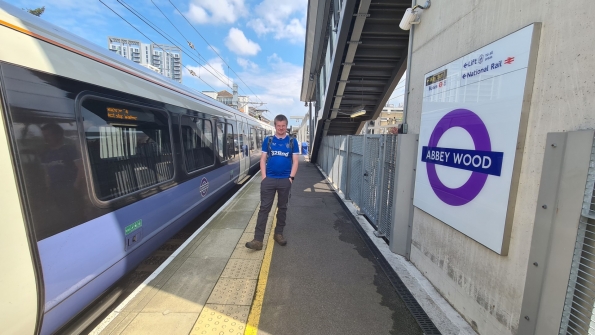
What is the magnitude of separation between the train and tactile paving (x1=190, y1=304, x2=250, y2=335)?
1.06m

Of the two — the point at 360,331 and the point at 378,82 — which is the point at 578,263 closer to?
the point at 360,331

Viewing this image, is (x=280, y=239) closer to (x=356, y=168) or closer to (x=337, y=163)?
(x=356, y=168)

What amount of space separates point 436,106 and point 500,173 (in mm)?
1124

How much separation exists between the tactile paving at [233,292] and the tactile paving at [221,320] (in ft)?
0.24

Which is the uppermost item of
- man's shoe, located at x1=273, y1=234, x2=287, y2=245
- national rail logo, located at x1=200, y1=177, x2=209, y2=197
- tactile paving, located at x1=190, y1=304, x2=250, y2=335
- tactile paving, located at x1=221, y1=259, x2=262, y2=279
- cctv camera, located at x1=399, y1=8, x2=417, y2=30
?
cctv camera, located at x1=399, y1=8, x2=417, y2=30

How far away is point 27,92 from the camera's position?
1.83m

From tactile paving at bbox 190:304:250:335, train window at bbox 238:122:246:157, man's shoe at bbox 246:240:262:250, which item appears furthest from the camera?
train window at bbox 238:122:246:157

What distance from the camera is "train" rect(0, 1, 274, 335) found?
169 centimetres

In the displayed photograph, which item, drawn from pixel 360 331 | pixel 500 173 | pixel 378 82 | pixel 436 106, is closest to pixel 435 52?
pixel 436 106

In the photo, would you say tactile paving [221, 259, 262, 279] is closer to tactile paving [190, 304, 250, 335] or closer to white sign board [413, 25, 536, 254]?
tactile paving [190, 304, 250, 335]

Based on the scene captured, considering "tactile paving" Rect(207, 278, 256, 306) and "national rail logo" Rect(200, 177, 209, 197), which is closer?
"tactile paving" Rect(207, 278, 256, 306)

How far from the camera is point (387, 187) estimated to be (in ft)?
13.9

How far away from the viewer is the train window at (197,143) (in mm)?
4346

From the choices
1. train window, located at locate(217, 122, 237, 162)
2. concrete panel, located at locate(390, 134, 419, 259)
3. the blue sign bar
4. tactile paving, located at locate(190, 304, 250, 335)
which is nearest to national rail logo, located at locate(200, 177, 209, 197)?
train window, located at locate(217, 122, 237, 162)
